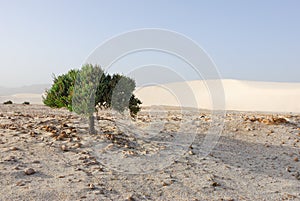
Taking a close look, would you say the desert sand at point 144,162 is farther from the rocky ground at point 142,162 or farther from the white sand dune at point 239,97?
the white sand dune at point 239,97

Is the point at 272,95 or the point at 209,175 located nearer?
the point at 209,175

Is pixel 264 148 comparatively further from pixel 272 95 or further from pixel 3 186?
pixel 272 95

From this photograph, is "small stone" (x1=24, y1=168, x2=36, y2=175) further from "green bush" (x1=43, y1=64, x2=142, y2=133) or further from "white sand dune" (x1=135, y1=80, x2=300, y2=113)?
"white sand dune" (x1=135, y1=80, x2=300, y2=113)

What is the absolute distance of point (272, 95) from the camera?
54.2m

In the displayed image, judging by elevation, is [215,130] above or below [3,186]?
above

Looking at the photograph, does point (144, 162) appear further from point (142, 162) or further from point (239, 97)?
point (239, 97)

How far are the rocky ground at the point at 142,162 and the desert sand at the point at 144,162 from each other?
2 centimetres

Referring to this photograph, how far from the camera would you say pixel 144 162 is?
326 inches

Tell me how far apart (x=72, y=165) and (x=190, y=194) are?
301 centimetres

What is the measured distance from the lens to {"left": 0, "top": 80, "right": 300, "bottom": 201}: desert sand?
6.64m

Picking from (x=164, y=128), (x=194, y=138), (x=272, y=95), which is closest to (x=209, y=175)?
(x=194, y=138)

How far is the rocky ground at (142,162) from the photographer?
21.8ft

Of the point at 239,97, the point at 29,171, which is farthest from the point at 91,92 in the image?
the point at 239,97

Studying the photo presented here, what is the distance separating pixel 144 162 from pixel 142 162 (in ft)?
0.19
